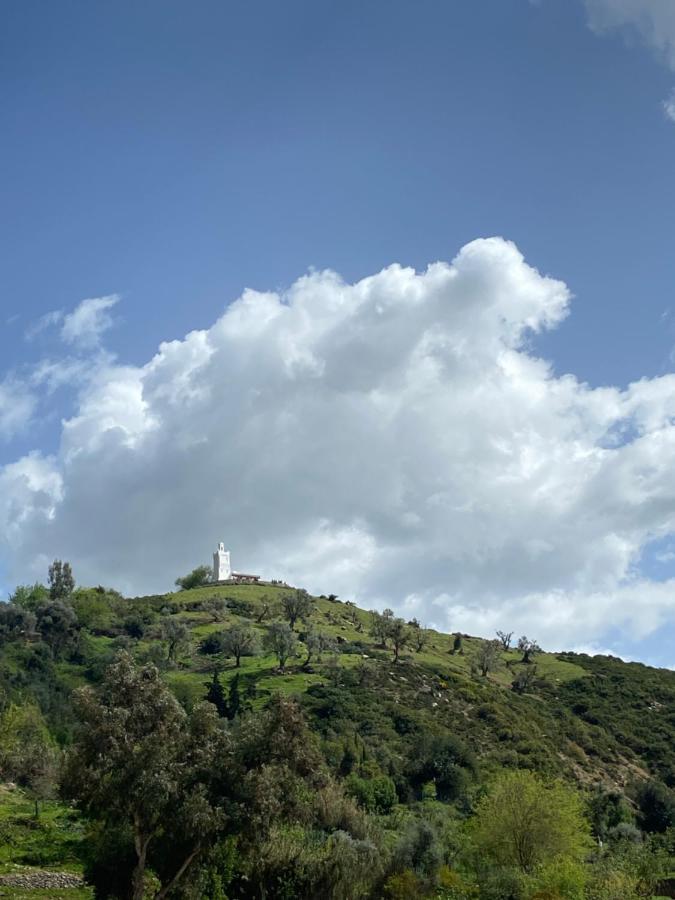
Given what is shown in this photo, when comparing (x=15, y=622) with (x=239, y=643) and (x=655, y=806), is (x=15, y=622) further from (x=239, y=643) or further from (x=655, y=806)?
(x=655, y=806)

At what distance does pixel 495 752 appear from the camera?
309 ft

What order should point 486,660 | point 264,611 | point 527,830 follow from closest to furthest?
point 527,830 < point 486,660 < point 264,611

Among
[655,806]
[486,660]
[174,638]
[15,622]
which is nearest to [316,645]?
[174,638]

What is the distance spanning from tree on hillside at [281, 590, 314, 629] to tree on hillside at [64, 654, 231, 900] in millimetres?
105042

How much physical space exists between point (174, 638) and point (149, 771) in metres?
88.9

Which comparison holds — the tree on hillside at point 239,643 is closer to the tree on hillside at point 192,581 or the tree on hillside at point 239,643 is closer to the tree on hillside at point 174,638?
the tree on hillside at point 174,638

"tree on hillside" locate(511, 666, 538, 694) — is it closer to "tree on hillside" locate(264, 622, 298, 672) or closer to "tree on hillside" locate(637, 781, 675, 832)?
"tree on hillside" locate(264, 622, 298, 672)

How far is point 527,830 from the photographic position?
154ft

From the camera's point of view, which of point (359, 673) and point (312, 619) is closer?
point (359, 673)

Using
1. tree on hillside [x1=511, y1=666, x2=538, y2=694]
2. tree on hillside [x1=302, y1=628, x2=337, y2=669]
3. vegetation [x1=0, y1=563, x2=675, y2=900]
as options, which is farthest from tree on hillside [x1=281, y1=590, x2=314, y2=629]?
tree on hillside [x1=511, y1=666, x2=538, y2=694]

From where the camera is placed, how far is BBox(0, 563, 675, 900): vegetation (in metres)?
34.0

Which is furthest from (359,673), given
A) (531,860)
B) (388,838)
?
(531,860)

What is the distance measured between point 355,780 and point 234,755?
44972 millimetres

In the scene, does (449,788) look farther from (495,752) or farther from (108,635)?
(108,635)
